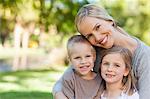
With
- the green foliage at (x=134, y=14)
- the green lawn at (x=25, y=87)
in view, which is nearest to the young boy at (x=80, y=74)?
the green lawn at (x=25, y=87)

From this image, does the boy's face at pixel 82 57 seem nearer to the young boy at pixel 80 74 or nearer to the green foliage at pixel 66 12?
the young boy at pixel 80 74

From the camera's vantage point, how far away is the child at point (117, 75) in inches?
123

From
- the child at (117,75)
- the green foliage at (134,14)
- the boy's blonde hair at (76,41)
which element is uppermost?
the boy's blonde hair at (76,41)

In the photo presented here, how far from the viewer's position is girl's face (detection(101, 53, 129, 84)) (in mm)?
3117

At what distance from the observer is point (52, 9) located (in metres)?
15.9

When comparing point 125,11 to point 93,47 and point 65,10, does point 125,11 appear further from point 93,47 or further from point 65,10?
point 93,47

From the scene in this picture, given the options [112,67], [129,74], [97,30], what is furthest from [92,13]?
[129,74]

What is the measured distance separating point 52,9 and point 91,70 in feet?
42.1

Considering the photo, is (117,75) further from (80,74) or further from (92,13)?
(92,13)

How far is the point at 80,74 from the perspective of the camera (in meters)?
3.13

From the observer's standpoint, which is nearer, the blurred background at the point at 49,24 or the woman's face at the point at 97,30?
the woman's face at the point at 97,30

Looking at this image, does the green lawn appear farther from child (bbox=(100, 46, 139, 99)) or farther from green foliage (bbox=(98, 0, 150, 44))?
green foliage (bbox=(98, 0, 150, 44))

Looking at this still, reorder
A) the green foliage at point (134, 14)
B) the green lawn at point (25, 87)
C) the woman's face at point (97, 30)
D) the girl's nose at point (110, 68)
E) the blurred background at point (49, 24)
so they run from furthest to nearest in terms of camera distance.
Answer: the green foliage at point (134, 14), the blurred background at point (49, 24), the green lawn at point (25, 87), the girl's nose at point (110, 68), the woman's face at point (97, 30)

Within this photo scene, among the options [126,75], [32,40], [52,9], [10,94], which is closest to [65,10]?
[52,9]
